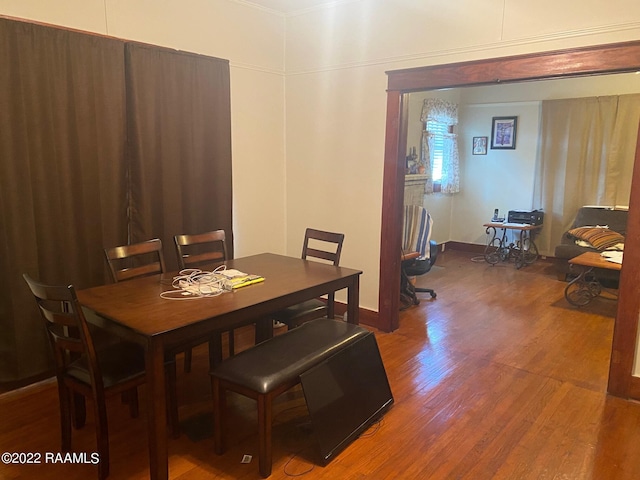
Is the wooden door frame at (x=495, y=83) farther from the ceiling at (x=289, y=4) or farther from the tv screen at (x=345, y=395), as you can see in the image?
the tv screen at (x=345, y=395)

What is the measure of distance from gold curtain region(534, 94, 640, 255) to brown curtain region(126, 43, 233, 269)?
4.86 metres

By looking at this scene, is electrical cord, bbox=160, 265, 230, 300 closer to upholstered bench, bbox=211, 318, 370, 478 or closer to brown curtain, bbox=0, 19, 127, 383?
upholstered bench, bbox=211, 318, 370, 478

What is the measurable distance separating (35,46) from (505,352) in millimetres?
3762

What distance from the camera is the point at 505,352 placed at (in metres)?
3.65

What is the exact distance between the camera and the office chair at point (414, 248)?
4770mm

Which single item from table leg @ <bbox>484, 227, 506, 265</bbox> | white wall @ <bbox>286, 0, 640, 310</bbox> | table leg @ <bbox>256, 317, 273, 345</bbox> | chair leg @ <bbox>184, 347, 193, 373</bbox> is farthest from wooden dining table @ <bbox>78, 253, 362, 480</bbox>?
table leg @ <bbox>484, 227, 506, 265</bbox>

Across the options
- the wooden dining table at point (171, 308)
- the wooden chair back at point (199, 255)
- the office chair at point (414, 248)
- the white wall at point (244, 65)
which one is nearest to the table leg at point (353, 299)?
the wooden dining table at point (171, 308)

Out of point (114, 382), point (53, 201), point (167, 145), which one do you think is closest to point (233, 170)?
point (167, 145)

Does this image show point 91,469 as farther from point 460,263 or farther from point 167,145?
point 460,263

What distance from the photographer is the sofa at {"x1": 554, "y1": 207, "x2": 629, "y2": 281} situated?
5.62 m

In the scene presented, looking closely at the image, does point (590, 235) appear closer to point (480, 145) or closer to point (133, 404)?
point (480, 145)

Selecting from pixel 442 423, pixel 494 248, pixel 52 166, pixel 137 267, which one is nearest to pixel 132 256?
pixel 137 267

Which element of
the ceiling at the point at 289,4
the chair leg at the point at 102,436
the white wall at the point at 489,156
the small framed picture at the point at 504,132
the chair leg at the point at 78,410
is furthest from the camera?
the small framed picture at the point at 504,132

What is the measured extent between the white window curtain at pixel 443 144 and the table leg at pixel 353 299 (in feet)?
13.3
